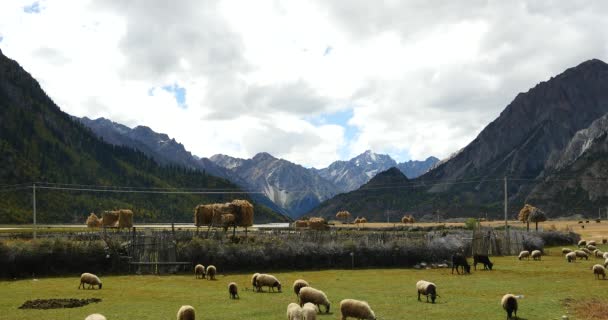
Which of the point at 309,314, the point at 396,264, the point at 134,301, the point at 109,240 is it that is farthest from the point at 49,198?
the point at 309,314

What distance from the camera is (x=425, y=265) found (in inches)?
2263

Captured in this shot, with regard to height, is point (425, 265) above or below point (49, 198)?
below

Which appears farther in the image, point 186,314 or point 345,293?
point 345,293

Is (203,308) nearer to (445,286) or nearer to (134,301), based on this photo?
(134,301)

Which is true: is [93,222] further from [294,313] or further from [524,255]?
[294,313]

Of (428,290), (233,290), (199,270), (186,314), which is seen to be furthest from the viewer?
(199,270)

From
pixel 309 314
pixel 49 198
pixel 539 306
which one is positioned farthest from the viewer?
pixel 49 198

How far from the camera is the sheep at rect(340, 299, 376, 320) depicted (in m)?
24.8

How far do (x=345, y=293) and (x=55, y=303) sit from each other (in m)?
17.1

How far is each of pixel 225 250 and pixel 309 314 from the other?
109 ft

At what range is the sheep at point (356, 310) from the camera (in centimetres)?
2481

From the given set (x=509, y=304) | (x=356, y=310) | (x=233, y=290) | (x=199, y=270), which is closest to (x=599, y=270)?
(x=509, y=304)

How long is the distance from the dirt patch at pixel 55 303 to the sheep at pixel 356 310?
15470 millimetres

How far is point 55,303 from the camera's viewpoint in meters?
31.6
